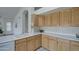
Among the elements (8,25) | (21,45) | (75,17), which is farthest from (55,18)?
(8,25)

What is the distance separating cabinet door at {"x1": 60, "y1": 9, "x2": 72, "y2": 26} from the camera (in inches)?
102

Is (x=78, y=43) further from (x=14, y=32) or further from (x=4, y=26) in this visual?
(x=4, y=26)

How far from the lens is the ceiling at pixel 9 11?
4.66 feet

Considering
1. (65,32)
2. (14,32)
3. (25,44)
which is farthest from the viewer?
(65,32)

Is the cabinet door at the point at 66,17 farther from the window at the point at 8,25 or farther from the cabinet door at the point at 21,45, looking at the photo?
the window at the point at 8,25

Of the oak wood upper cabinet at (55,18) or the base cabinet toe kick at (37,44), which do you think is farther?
the oak wood upper cabinet at (55,18)

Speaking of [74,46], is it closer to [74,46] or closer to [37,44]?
[74,46]

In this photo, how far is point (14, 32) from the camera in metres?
1.63

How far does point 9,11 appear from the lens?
57.6 inches

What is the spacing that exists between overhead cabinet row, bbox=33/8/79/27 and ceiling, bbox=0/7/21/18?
1.81 feet

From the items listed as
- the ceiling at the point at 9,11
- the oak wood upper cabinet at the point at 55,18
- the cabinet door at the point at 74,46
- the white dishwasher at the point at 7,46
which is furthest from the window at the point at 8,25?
the oak wood upper cabinet at the point at 55,18

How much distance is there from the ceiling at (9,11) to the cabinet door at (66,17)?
1.61m
